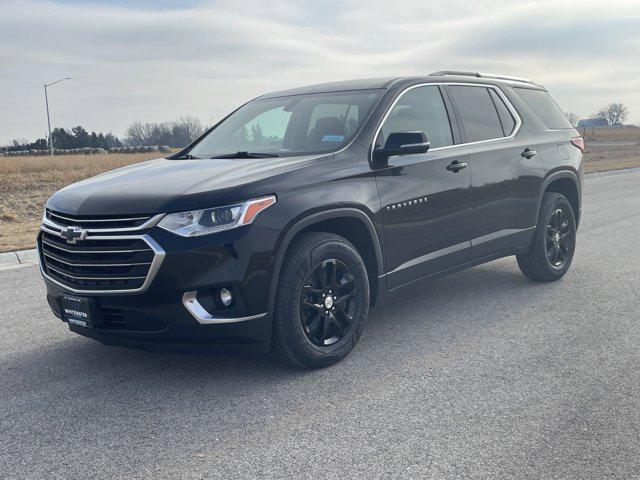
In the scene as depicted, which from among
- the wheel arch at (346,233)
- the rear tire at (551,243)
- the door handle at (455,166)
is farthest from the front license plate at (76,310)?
the rear tire at (551,243)

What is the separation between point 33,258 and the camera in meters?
8.57

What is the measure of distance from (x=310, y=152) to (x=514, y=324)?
205 centimetres

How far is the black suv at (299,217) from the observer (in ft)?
12.4

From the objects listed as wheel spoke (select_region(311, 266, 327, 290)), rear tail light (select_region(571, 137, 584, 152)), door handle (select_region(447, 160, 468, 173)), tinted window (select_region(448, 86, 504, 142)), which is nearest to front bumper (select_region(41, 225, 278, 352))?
wheel spoke (select_region(311, 266, 327, 290))

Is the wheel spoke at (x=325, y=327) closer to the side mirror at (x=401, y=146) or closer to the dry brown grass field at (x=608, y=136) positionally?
the side mirror at (x=401, y=146)

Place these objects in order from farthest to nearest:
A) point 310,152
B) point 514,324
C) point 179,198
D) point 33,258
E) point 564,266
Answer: point 33,258, point 564,266, point 514,324, point 310,152, point 179,198

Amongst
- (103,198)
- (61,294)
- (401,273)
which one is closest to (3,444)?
(61,294)

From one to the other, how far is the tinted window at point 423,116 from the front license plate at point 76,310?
2.29 metres

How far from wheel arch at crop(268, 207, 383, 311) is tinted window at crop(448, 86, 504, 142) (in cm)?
151

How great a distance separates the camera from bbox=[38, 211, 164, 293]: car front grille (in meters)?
3.73

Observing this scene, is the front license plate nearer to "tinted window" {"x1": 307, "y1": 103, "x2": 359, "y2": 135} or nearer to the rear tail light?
"tinted window" {"x1": 307, "y1": 103, "x2": 359, "y2": 135}

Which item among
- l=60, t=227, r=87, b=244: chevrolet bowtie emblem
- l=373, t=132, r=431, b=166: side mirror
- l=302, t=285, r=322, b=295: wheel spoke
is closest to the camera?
l=60, t=227, r=87, b=244: chevrolet bowtie emblem

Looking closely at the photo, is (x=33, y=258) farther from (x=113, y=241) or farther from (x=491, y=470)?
(x=491, y=470)

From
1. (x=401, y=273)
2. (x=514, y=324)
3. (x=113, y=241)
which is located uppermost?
(x=113, y=241)
